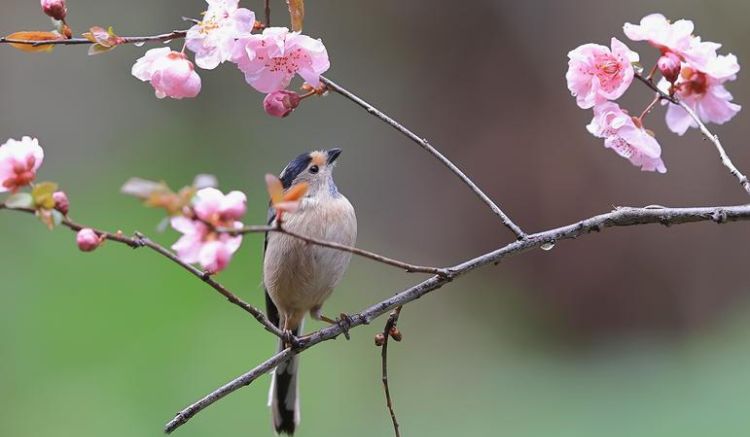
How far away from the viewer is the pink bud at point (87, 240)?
3.99ft

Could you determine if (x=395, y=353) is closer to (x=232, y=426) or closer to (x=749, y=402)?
(x=232, y=426)

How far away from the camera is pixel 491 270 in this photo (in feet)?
15.7

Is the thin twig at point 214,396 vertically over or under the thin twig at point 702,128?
under

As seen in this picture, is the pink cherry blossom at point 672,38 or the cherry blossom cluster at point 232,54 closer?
the cherry blossom cluster at point 232,54

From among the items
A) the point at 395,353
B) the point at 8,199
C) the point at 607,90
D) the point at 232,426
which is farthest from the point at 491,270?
the point at 8,199

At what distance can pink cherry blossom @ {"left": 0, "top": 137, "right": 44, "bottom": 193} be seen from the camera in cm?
125

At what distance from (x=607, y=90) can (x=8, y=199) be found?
960 mm

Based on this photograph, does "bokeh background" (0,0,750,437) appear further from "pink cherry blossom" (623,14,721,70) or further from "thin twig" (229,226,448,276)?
"thin twig" (229,226,448,276)

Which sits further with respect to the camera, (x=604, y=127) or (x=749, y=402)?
(x=749, y=402)

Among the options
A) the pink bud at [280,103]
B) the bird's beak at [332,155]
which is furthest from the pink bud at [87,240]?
the bird's beak at [332,155]

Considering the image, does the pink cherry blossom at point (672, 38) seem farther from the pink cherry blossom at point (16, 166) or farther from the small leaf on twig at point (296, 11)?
the pink cherry blossom at point (16, 166)

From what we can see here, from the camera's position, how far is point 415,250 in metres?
5.19

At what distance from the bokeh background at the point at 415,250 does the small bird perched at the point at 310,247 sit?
1490 millimetres

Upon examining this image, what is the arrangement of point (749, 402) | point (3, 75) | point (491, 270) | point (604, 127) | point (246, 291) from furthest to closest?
1. point (3, 75)
2. point (491, 270)
3. point (246, 291)
4. point (749, 402)
5. point (604, 127)
